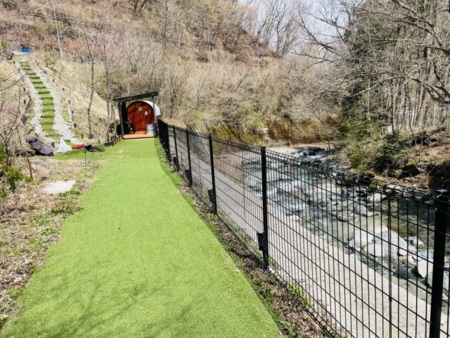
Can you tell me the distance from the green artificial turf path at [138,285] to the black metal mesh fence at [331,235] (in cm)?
50

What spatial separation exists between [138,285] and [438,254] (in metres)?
2.72

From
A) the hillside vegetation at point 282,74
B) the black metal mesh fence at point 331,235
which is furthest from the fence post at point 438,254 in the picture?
the hillside vegetation at point 282,74

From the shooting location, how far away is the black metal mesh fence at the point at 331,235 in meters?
1.66

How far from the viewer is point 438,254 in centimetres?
148

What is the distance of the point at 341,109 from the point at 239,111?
8.08m

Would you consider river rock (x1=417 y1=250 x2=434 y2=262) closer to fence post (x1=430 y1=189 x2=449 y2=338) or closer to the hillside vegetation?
fence post (x1=430 y1=189 x2=449 y2=338)

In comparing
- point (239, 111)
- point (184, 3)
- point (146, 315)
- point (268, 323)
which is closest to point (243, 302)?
point (268, 323)

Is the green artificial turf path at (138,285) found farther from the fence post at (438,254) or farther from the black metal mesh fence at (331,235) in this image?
the fence post at (438,254)

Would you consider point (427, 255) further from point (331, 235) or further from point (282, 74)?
point (282, 74)

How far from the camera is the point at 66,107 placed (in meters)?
17.3

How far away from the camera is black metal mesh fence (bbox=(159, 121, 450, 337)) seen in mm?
1659

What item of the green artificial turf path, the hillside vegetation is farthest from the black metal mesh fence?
the hillside vegetation

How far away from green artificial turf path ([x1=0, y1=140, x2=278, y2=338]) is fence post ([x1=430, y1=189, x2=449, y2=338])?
1270 millimetres

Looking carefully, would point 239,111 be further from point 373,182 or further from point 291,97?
point 373,182
